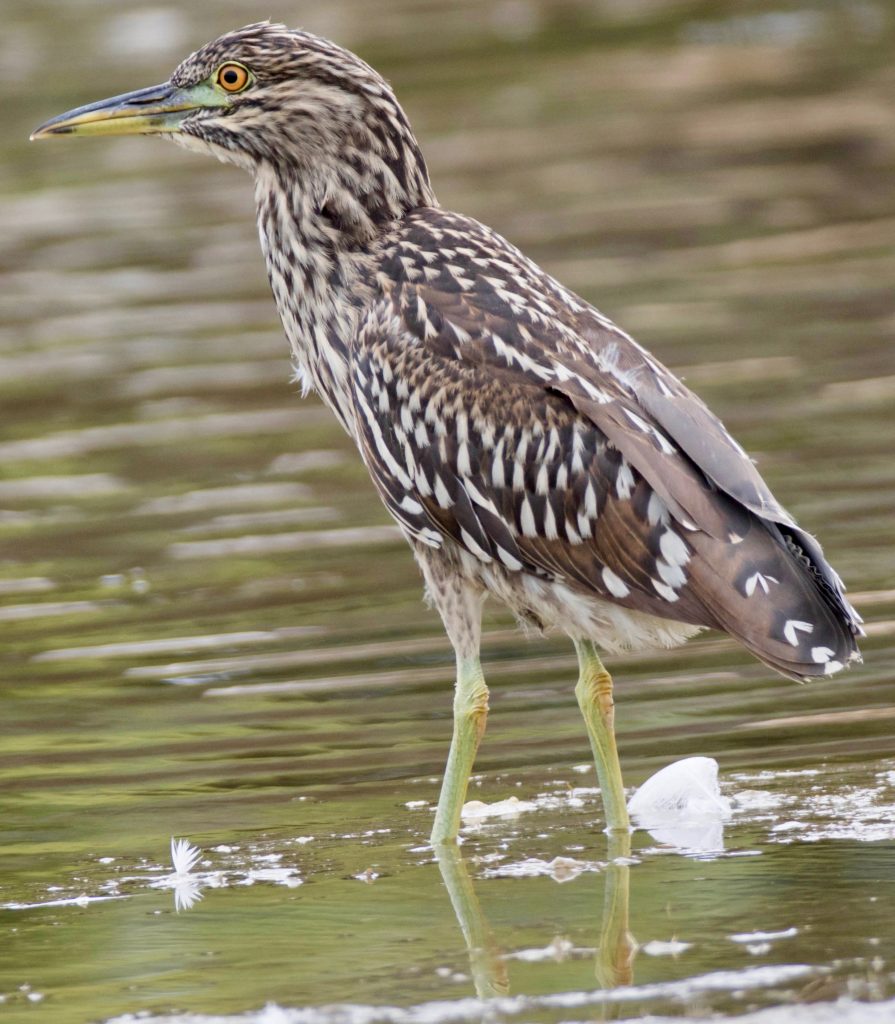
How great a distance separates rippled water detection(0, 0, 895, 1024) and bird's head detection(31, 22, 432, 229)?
211cm

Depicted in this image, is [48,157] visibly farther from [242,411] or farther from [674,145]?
[242,411]

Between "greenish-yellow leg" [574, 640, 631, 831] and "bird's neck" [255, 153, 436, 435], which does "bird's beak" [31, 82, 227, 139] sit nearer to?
"bird's neck" [255, 153, 436, 435]

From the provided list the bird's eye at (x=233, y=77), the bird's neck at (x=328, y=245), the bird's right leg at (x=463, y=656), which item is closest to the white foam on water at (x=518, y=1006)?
the bird's right leg at (x=463, y=656)

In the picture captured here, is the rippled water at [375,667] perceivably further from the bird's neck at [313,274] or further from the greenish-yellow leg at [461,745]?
the bird's neck at [313,274]

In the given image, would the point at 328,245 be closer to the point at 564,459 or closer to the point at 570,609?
the point at 564,459

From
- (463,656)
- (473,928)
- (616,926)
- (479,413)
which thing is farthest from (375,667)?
(616,926)

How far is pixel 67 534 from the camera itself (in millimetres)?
11953

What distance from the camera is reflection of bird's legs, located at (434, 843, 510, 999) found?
19.6 ft

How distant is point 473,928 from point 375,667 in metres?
3.09

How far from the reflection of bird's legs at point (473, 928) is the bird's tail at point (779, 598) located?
1.11 metres

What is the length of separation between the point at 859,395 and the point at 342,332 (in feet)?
19.6

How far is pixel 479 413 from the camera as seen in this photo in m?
Answer: 7.50

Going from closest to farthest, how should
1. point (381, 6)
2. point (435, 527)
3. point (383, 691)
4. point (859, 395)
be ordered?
point (435, 527)
point (383, 691)
point (859, 395)
point (381, 6)

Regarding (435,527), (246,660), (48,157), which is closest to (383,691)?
(246,660)
